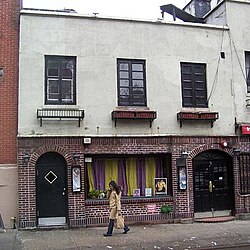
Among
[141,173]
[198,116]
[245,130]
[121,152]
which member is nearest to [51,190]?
[121,152]

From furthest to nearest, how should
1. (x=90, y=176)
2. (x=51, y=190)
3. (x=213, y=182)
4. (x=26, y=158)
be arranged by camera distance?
(x=213, y=182)
(x=90, y=176)
(x=51, y=190)
(x=26, y=158)

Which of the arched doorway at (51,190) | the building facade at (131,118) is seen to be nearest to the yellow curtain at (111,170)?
the building facade at (131,118)

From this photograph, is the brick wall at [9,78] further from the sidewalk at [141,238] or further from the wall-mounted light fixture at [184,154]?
the wall-mounted light fixture at [184,154]

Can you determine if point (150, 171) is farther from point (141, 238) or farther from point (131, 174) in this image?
point (141, 238)

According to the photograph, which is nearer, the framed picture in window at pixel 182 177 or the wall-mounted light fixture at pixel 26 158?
the wall-mounted light fixture at pixel 26 158

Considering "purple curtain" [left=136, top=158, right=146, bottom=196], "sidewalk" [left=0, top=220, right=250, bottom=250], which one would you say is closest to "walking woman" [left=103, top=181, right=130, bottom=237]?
"sidewalk" [left=0, top=220, right=250, bottom=250]

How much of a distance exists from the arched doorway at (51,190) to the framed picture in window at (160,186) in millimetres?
3303

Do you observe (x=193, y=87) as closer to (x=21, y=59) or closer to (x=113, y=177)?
(x=113, y=177)

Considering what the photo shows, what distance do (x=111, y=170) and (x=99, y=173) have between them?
17.7 inches

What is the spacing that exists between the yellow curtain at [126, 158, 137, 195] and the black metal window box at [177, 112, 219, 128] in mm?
2295

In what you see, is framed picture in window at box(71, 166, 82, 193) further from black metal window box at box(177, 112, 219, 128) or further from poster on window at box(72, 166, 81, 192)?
black metal window box at box(177, 112, 219, 128)

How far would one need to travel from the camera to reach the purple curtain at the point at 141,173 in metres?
14.5

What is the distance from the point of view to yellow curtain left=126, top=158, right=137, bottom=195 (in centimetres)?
1442

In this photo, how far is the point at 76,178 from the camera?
1331 centimetres
